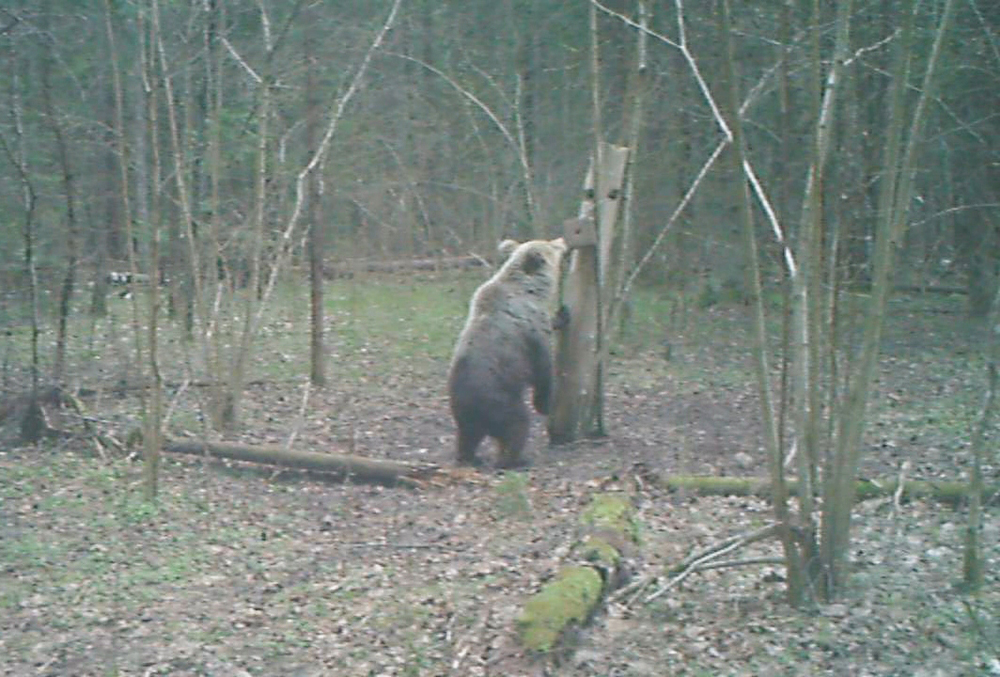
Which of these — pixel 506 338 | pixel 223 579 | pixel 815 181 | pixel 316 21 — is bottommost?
pixel 223 579

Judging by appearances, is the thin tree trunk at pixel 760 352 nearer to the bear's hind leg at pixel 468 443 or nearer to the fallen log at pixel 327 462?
the fallen log at pixel 327 462

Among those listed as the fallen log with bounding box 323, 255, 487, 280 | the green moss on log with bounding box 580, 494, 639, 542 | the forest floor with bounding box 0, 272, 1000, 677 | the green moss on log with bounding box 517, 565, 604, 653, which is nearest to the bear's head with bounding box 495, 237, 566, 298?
the forest floor with bounding box 0, 272, 1000, 677

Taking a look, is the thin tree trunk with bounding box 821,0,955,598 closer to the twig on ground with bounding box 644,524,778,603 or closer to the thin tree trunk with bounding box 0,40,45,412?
the twig on ground with bounding box 644,524,778,603

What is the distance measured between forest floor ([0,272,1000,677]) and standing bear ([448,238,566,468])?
48 centimetres

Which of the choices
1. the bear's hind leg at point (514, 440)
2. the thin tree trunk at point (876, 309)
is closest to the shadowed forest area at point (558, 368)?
the thin tree trunk at point (876, 309)

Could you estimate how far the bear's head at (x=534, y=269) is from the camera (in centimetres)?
1207

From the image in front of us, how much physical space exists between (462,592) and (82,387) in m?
7.28

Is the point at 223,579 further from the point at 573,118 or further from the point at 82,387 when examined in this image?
the point at 573,118

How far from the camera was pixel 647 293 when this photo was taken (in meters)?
22.6

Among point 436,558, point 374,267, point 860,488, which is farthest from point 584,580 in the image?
point 374,267

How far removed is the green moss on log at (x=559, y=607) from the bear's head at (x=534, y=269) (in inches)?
193

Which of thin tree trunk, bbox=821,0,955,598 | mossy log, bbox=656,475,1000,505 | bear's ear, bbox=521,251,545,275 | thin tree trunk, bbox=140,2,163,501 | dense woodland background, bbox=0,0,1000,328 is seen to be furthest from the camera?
bear's ear, bbox=521,251,545,275

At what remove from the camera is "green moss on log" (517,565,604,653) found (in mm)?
6793

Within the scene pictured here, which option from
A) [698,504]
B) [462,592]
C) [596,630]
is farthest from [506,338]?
[596,630]
